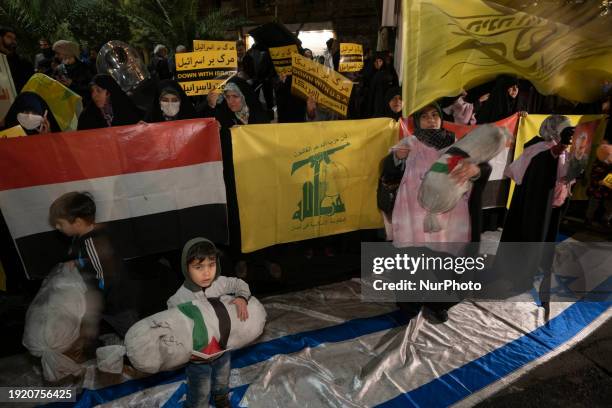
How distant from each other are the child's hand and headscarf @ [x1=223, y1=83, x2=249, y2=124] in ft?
8.53

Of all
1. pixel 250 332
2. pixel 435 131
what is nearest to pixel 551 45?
pixel 435 131

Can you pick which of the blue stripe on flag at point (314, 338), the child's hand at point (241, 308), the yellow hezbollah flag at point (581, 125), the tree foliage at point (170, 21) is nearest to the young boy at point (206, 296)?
the child's hand at point (241, 308)

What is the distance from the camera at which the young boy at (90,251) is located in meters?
2.67

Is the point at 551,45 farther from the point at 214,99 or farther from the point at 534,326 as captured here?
the point at 214,99

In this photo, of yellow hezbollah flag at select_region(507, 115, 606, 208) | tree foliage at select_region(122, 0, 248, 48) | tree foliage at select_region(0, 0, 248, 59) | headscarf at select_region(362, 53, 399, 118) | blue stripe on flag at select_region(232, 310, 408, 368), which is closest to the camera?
blue stripe on flag at select_region(232, 310, 408, 368)

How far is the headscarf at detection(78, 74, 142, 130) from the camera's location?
4.14 m

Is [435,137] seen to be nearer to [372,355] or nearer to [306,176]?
[306,176]

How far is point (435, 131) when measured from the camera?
128 inches

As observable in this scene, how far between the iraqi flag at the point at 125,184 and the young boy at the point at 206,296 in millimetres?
1388

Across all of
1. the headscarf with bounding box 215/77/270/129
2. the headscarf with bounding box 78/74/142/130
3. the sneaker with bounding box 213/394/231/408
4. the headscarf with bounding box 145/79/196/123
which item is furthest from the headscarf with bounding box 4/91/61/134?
the sneaker with bounding box 213/394/231/408

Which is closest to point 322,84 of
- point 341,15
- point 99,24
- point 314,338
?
point 314,338

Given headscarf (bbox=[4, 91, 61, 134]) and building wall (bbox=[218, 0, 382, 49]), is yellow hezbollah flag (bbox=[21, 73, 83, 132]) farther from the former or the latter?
building wall (bbox=[218, 0, 382, 49])

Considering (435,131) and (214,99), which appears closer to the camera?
(435,131)

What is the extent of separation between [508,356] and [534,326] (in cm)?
61
